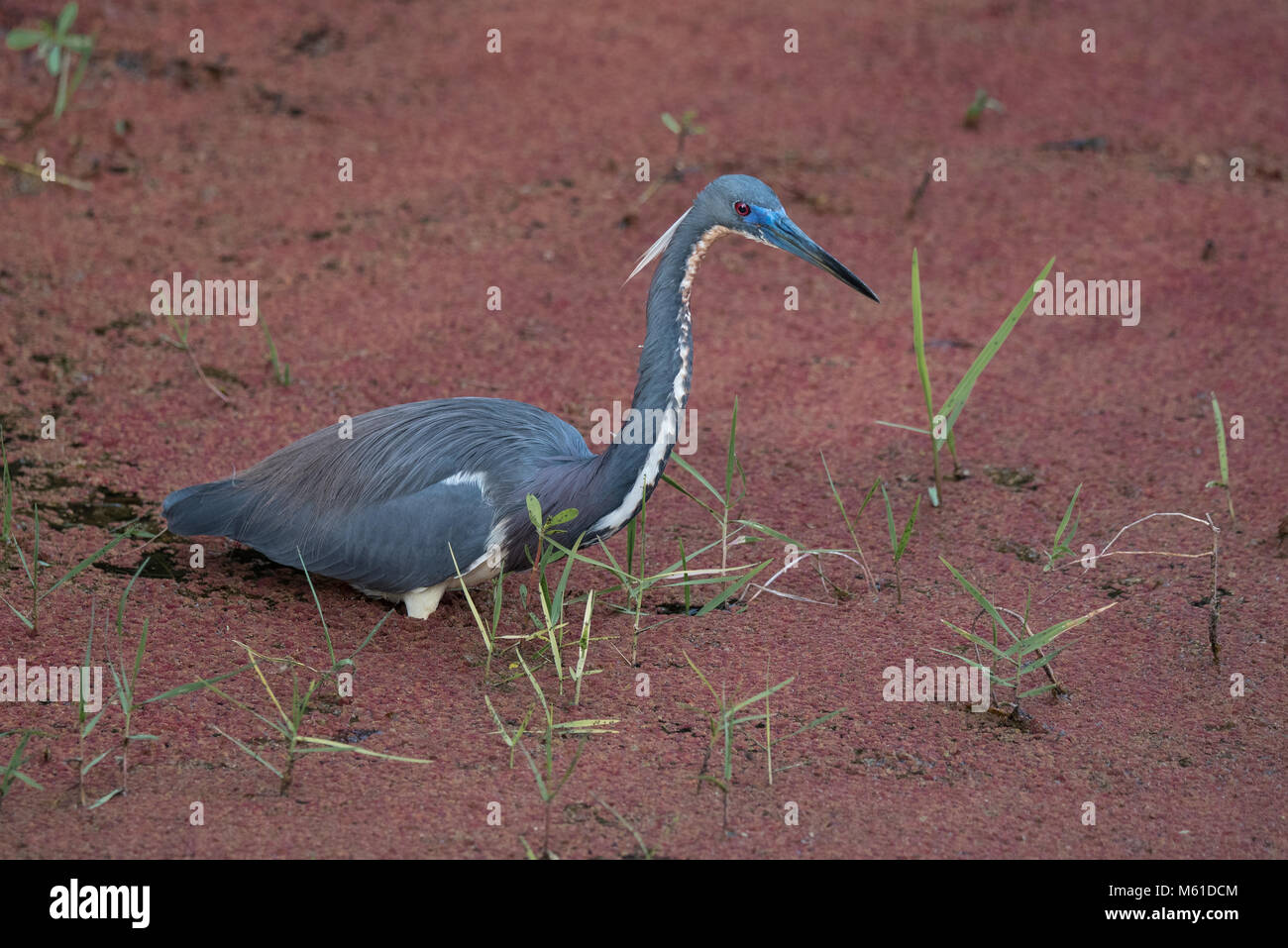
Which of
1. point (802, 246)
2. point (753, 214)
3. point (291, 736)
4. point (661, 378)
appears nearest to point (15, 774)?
point (291, 736)

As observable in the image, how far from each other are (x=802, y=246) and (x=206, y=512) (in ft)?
Answer: 7.39

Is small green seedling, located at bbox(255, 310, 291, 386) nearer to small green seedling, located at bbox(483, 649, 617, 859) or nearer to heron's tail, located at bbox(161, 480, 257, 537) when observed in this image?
heron's tail, located at bbox(161, 480, 257, 537)

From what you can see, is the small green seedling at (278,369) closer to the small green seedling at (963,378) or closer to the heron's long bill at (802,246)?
the heron's long bill at (802,246)

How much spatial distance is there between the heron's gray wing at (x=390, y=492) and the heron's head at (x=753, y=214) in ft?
3.17

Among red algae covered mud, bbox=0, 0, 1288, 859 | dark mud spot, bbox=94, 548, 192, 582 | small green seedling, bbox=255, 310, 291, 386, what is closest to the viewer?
red algae covered mud, bbox=0, 0, 1288, 859

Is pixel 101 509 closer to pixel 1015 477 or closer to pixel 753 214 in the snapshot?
pixel 753 214

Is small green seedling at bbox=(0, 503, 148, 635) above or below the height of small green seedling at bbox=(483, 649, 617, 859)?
above

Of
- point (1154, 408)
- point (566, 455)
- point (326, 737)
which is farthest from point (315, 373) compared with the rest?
point (1154, 408)

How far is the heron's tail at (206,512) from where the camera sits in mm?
4723

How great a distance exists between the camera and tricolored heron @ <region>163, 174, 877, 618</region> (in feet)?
14.4

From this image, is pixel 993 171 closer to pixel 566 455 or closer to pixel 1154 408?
pixel 1154 408

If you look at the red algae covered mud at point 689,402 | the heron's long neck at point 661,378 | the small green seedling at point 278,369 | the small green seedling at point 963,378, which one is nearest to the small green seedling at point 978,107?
the red algae covered mud at point 689,402

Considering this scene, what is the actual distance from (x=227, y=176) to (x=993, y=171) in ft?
14.3

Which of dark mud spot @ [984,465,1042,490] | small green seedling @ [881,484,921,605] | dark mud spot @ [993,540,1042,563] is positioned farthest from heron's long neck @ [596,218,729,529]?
dark mud spot @ [984,465,1042,490]
